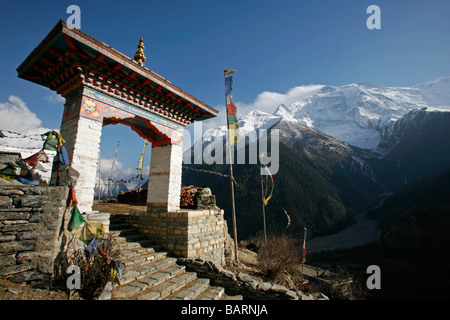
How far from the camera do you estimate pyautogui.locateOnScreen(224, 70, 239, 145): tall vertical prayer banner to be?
1102 centimetres

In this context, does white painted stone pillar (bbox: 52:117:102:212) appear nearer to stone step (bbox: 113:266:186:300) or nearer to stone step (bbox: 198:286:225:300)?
stone step (bbox: 113:266:186:300)

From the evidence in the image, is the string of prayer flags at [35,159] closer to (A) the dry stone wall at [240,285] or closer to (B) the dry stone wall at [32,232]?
(B) the dry stone wall at [32,232]

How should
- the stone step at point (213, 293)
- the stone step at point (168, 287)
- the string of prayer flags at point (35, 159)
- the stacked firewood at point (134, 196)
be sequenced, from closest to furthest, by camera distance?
the stone step at point (168, 287), the string of prayer flags at point (35, 159), the stone step at point (213, 293), the stacked firewood at point (134, 196)

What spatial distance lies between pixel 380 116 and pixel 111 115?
15863 centimetres

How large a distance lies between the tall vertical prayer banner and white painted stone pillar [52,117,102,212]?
245 inches

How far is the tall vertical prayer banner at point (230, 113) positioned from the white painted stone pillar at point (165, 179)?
311 centimetres

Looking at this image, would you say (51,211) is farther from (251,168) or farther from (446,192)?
(251,168)

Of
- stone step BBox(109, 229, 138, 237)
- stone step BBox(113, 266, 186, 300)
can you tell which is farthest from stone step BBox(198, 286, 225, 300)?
stone step BBox(109, 229, 138, 237)

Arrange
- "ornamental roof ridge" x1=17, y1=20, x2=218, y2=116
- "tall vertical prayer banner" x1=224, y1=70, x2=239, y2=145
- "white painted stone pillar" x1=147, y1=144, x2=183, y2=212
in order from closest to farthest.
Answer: "ornamental roof ridge" x1=17, y1=20, x2=218, y2=116 < "white painted stone pillar" x1=147, y1=144, x2=183, y2=212 < "tall vertical prayer banner" x1=224, y1=70, x2=239, y2=145

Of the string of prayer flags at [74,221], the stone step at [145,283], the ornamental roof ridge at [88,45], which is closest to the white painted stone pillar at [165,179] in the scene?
the stone step at [145,283]

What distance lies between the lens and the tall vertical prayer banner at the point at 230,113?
1102 centimetres

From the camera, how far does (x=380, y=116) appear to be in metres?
130

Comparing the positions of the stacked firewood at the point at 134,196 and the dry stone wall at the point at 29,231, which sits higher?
the stacked firewood at the point at 134,196

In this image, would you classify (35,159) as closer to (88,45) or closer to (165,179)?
(88,45)
